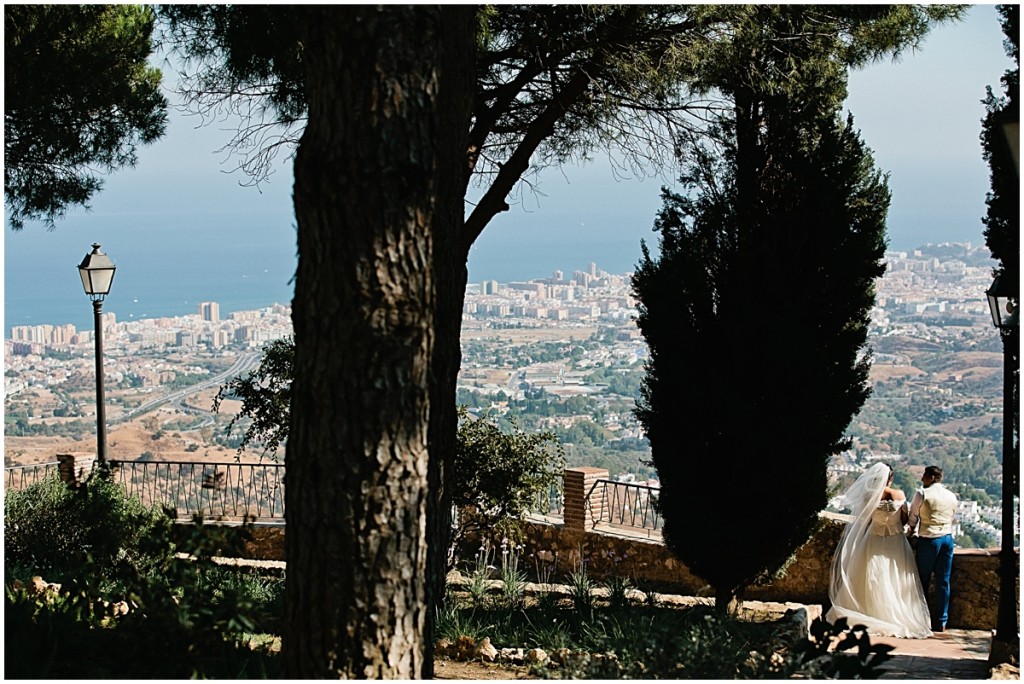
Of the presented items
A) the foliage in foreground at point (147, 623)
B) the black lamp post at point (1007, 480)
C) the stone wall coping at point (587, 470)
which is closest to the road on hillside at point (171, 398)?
the stone wall coping at point (587, 470)

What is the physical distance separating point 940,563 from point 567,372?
13.4 m

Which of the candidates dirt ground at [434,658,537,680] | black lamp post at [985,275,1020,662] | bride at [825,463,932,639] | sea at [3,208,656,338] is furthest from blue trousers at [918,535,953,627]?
sea at [3,208,656,338]

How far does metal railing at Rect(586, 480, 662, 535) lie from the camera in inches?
479

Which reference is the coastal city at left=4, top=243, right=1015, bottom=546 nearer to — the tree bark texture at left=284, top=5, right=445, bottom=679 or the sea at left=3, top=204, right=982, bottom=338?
the sea at left=3, top=204, right=982, bottom=338

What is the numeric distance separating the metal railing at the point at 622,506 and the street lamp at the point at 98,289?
576 cm

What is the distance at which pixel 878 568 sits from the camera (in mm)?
9844

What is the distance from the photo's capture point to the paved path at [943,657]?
7312 mm

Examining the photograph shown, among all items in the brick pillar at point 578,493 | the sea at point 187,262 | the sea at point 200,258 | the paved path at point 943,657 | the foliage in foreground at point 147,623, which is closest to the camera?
the foliage in foreground at point 147,623

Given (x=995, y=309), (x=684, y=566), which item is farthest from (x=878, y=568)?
(x=995, y=309)

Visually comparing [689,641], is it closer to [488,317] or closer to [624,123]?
[624,123]

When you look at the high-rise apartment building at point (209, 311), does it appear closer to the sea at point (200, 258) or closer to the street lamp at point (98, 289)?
the sea at point (200, 258)

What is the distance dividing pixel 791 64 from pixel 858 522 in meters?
4.84

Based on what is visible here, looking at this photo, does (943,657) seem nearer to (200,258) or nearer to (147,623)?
(147,623)

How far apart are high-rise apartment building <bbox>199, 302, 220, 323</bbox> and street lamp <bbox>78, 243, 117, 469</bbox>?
51.2ft
